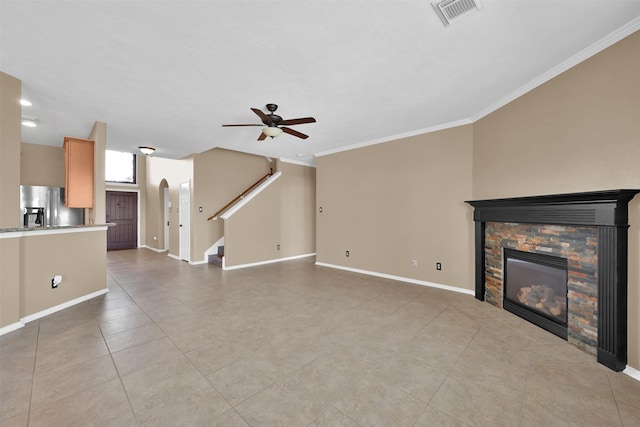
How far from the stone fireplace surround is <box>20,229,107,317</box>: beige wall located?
5.77m

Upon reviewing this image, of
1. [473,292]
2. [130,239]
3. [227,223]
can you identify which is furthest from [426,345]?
[130,239]

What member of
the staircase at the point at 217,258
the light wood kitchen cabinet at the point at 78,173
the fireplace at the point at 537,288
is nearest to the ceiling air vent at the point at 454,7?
the fireplace at the point at 537,288

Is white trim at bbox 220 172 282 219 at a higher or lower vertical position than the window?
lower

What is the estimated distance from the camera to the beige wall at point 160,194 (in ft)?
22.9

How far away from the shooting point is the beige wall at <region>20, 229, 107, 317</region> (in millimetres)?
3104

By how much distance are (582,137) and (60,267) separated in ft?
20.4

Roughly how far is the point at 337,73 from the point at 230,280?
3.98m

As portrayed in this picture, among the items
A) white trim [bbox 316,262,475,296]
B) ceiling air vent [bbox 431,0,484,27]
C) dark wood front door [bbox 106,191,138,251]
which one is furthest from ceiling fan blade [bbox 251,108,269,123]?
dark wood front door [bbox 106,191,138,251]

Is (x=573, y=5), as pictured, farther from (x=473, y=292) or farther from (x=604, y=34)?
(x=473, y=292)

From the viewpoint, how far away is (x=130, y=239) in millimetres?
8977

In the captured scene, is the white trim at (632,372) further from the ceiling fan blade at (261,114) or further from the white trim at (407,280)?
the ceiling fan blade at (261,114)

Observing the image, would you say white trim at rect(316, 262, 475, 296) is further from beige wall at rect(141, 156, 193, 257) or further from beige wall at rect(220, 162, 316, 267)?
beige wall at rect(141, 156, 193, 257)

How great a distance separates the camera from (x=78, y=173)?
4.29m

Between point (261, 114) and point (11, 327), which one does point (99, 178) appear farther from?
point (261, 114)
